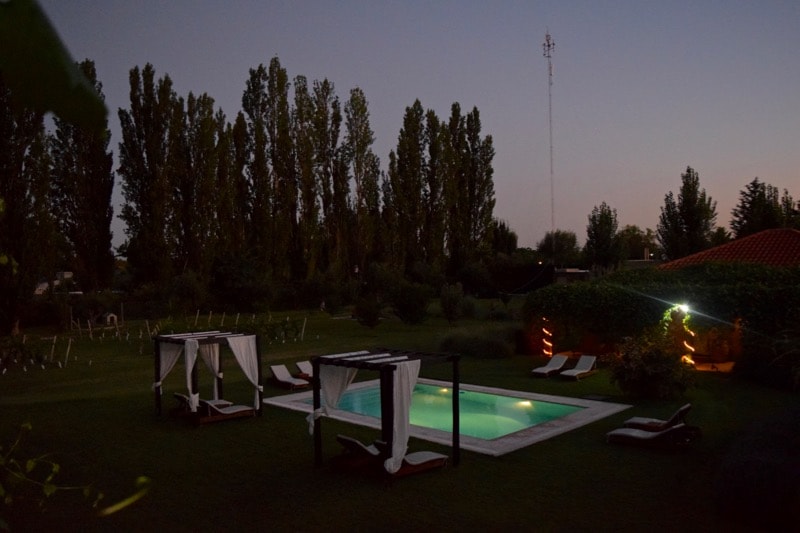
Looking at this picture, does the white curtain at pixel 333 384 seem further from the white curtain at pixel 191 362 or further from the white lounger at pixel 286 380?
the white lounger at pixel 286 380

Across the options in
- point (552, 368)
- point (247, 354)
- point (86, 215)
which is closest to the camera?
point (247, 354)

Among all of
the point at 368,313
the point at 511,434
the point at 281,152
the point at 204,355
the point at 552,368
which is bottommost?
the point at 511,434

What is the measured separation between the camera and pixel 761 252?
2614cm

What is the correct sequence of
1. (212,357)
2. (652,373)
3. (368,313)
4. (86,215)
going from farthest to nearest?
(86,215) → (368,313) → (652,373) → (212,357)

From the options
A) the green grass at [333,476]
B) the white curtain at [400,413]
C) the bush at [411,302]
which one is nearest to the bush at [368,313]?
the bush at [411,302]

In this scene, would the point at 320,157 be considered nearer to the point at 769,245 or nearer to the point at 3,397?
the point at 769,245

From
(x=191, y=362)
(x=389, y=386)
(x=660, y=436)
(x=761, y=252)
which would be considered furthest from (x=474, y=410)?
(x=761, y=252)

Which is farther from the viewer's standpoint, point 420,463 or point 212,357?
point 212,357

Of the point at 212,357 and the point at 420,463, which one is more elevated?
the point at 212,357

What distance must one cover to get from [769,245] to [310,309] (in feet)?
86.0

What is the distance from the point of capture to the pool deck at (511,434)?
1139cm

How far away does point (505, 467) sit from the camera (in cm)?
1017

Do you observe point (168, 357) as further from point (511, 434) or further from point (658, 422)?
point (658, 422)

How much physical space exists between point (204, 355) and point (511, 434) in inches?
264
